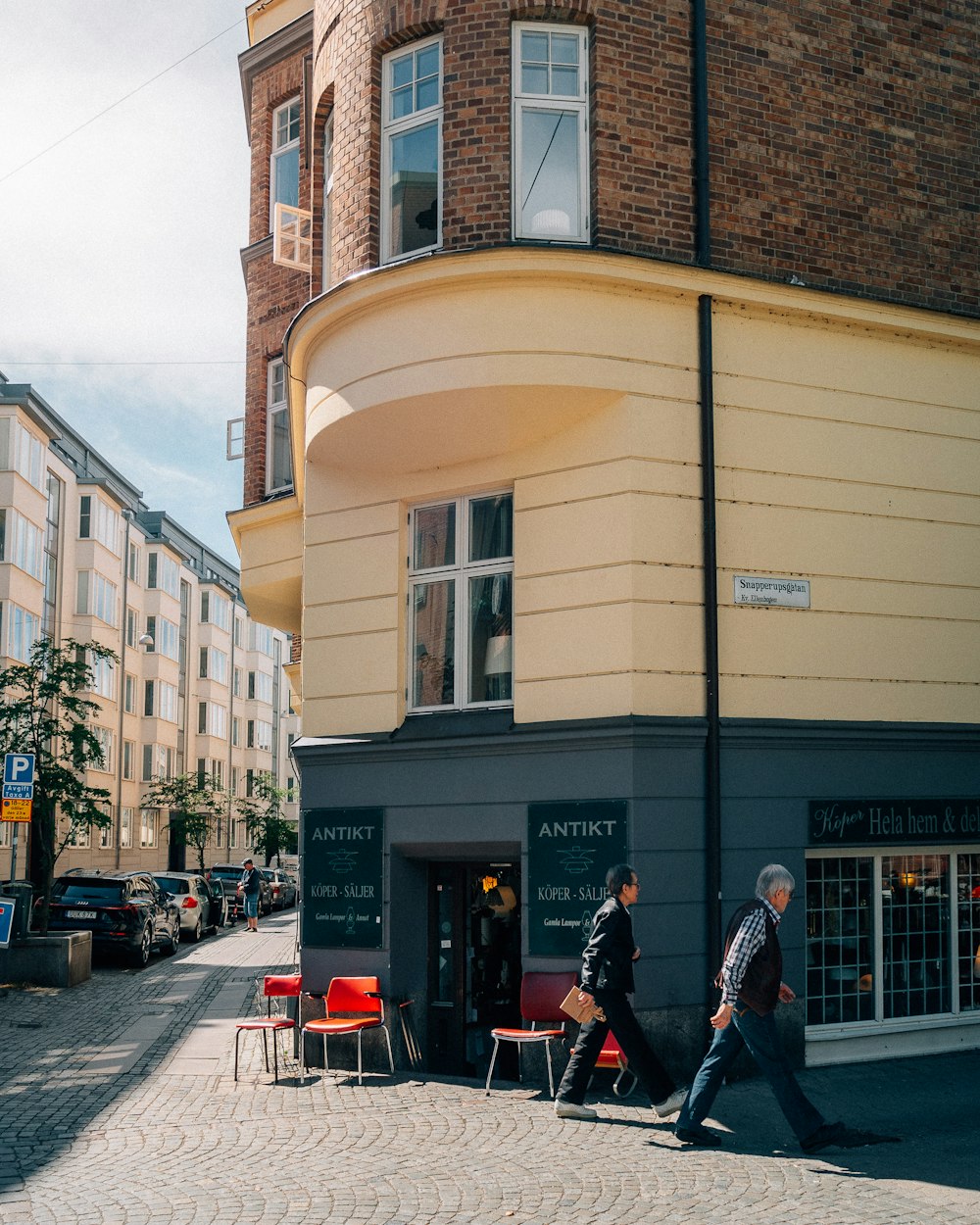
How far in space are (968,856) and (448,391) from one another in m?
6.17

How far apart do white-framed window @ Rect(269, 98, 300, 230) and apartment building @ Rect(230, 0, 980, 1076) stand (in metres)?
5.44

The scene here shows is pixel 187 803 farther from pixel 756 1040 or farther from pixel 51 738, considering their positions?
pixel 756 1040

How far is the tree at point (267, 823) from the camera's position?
62.3 m

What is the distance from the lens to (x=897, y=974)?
37.7 feet

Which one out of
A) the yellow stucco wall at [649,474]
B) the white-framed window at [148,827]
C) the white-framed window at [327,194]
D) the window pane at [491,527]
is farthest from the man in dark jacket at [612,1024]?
the white-framed window at [148,827]

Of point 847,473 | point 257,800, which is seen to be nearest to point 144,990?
point 847,473

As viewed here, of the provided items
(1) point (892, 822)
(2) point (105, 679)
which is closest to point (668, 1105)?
(1) point (892, 822)

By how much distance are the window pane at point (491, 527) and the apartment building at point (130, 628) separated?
2125 cm

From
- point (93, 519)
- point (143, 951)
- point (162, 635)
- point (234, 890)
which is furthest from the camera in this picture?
point (162, 635)

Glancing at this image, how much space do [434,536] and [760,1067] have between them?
18.6ft

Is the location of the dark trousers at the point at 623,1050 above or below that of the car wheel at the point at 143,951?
above

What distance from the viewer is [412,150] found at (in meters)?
12.0

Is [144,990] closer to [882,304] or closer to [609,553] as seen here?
[609,553]

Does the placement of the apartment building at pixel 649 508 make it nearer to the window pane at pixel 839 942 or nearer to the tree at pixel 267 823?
the window pane at pixel 839 942
